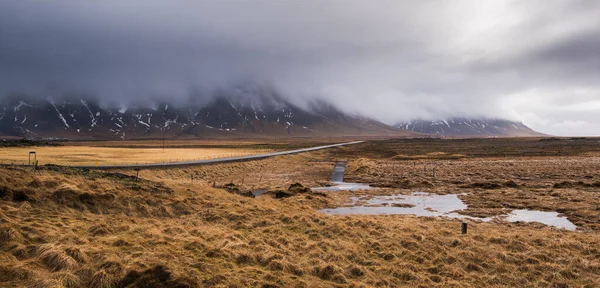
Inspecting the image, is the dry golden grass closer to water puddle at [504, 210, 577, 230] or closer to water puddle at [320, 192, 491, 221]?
water puddle at [320, 192, 491, 221]

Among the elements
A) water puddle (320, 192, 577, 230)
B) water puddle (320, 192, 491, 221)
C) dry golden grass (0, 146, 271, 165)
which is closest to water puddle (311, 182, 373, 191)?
water puddle (320, 192, 577, 230)

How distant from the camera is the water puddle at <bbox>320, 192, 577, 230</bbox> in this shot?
23625 millimetres

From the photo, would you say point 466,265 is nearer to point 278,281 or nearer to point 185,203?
point 278,281

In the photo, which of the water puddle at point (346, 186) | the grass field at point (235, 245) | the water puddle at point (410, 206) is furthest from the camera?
the water puddle at point (346, 186)

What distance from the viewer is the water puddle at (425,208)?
2362cm

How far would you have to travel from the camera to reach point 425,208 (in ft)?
93.5

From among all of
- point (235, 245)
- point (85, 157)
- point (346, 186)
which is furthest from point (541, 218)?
point (85, 157)

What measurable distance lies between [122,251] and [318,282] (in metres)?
6.67

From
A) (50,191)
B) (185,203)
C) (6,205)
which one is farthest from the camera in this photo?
(185,203)

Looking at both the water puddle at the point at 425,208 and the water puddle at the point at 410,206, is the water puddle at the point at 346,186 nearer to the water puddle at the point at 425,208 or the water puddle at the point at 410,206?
the water puddle at the point at 425,208

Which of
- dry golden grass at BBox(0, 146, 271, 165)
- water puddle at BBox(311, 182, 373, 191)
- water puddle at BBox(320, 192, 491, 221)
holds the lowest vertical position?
dry golden grass at BBox(0, 146, 271, 165)

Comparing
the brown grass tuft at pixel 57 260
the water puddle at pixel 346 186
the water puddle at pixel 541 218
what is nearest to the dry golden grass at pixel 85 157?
the water puddle at pixel 346 186

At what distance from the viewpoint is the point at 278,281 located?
1098 cm

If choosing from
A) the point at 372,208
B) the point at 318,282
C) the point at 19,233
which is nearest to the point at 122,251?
the point at 19,233
